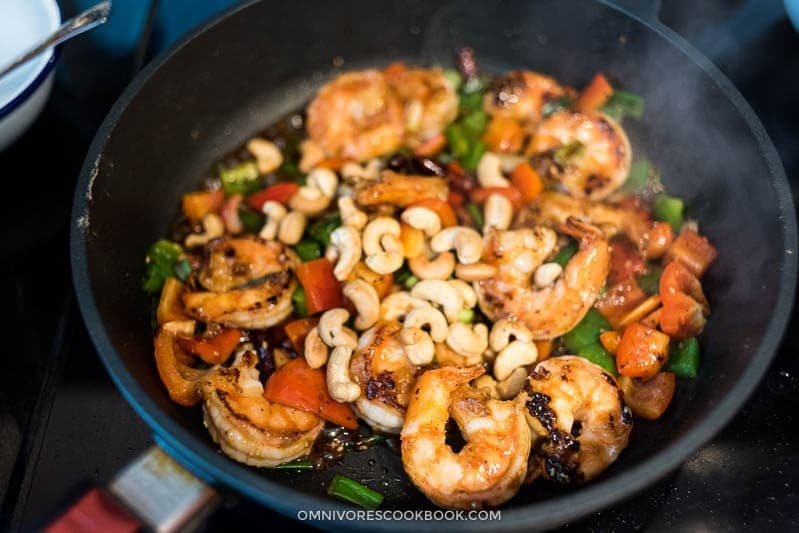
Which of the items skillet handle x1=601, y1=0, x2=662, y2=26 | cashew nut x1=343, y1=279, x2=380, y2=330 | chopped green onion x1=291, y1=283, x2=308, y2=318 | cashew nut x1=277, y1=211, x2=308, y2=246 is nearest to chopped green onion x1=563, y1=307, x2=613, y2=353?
cashew nut x1=343, y1=279, x2=380, y2=330

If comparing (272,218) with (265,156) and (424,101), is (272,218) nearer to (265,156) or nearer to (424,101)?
(265,156)

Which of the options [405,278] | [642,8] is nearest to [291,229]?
→ [405,278]

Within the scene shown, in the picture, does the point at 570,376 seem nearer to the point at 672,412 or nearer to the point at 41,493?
the point at 672,412

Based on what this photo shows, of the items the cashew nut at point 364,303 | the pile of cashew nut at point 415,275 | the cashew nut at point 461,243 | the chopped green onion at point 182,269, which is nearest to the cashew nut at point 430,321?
the pile of cashew nut at point 415,275

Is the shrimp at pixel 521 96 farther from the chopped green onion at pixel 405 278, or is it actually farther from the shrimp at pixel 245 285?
the shrimp at pixel 245 285

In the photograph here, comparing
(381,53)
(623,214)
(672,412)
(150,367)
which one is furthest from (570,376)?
(381,53)

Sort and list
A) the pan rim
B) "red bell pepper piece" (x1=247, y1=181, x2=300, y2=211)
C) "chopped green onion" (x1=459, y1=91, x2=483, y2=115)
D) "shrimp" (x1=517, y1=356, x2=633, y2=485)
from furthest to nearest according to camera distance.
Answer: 1. "chopped green onion" (x1=459, y1=91, x2=483, y2=115)
2. "red bell pepper piece" (x1=247, y1=181, x2=300, y2=211)
3. "shrimp" (x1=517, y1=356, x2=633, y2=485)
4. the pan rim

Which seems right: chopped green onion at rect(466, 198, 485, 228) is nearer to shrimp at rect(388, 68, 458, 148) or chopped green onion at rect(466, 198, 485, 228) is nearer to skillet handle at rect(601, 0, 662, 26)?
shrimp at rect(388, 68, 458, 148)
